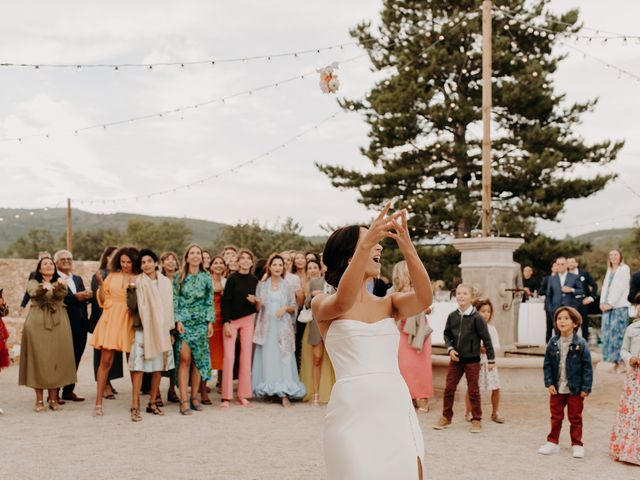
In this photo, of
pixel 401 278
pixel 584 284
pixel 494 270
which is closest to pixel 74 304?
pixel 401 278

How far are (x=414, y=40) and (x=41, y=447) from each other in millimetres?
18607

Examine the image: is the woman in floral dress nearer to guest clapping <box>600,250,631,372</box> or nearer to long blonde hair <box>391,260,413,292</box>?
long blonde hair <box>391,260,413,292</box>

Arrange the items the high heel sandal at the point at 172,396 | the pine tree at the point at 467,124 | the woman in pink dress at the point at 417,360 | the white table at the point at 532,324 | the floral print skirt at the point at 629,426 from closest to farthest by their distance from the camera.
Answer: the floral print skirt at the point at 629,426 → the woman in pink dress at the point at 417,360 → the high heel sandal at the point at 172,396 → the white table at the point at 532,324 → the pine tree at the point at 467,124

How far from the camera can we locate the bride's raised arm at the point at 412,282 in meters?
2.44

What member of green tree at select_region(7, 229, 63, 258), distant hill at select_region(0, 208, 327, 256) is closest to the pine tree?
green tree at select_region(7, 229, 63, 258)

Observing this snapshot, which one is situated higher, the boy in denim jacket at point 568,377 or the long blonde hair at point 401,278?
the long blonde hair at point 401,278

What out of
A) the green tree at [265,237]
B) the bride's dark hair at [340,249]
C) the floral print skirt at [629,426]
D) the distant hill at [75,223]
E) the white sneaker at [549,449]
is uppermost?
the distant hill at [75,223]

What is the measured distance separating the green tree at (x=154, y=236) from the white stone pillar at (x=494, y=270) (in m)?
58.9

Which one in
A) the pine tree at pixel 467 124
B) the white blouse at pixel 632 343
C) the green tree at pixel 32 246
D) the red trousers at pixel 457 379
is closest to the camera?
the white blouse at pixel 632 343

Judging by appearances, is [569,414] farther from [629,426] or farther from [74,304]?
[74,304]

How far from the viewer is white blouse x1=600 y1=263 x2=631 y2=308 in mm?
10336

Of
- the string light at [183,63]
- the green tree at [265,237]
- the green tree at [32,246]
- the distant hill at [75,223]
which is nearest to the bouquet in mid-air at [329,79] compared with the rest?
the string light at [183,63]

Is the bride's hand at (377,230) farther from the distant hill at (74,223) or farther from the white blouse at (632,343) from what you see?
the distant hill at (74,223)

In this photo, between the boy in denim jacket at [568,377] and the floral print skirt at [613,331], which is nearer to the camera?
the boy in denim jacket at [568,377]
